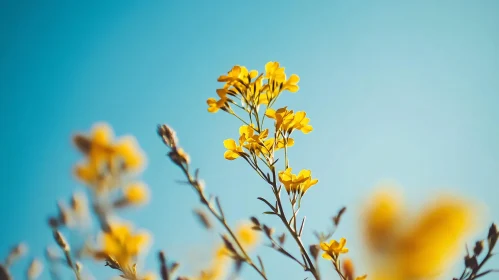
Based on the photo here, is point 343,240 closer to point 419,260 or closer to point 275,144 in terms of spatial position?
point 275,144

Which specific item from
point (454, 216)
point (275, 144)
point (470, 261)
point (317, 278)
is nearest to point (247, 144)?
point (275, 144)

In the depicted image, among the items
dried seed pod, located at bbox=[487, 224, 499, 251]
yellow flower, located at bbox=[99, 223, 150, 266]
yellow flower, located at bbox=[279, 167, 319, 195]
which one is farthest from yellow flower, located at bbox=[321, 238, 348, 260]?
yellow flower, located at bbox=[99, 223, 150, 266]

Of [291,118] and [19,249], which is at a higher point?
[19,249]

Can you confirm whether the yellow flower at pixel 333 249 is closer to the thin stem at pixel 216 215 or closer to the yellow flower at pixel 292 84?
the thin stem at pixel 216 215

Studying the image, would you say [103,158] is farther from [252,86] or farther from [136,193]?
[252,86]

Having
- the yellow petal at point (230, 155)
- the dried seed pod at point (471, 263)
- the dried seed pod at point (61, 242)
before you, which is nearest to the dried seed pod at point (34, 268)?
the dried seed pod at point (61, 242)
